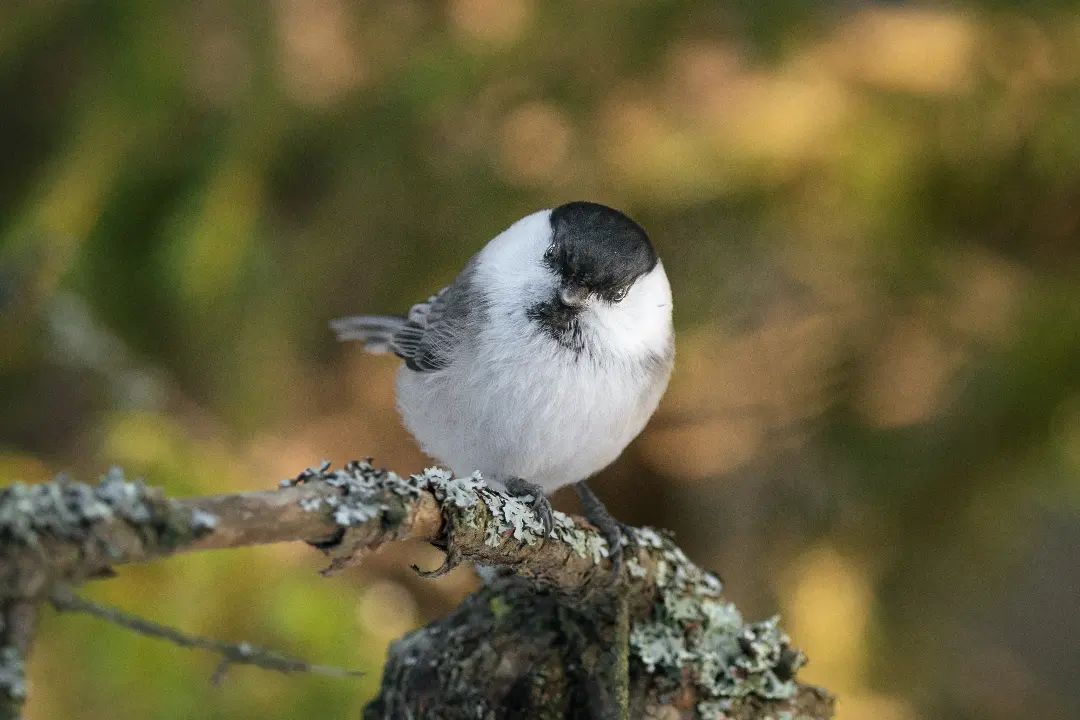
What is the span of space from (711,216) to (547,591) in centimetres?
119

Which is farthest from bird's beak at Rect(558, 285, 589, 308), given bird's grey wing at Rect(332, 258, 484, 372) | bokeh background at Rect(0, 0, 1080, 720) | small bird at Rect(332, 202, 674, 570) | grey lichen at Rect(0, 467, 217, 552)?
grey lichen at Rect(0, 467, 217, 552)

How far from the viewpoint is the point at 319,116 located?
82.8 inches

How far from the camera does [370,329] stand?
1.90m

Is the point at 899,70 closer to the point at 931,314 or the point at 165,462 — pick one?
the point at 931,314

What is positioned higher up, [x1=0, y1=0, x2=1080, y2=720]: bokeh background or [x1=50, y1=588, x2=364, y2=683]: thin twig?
[x1=0, y1=0, x2=1080, y2=720]: bokeh background

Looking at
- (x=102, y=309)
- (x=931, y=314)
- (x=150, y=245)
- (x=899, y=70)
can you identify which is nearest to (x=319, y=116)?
(x=150, y=245)

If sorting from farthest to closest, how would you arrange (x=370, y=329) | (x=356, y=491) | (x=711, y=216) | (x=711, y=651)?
1. (x=711, y=216)
2. (x=370, y=329)
3. (x=711, y=651)
4. (x=356, y=491)

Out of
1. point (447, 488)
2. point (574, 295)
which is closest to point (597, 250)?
point (574, 295)

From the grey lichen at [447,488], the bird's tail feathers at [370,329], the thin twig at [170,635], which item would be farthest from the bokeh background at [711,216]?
the thin twig at [170,635]

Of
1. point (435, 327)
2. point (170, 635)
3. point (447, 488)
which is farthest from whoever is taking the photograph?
point (435, 327)

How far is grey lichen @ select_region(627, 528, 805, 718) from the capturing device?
112 cm

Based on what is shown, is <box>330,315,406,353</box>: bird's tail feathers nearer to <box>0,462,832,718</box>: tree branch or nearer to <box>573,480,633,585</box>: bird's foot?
<box>573,480,633,585</box>: bird's foot

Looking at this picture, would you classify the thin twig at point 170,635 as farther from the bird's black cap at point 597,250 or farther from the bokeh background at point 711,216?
the bokeh background at point 711,216

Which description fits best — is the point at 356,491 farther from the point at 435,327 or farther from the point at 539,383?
the point at 435,327
